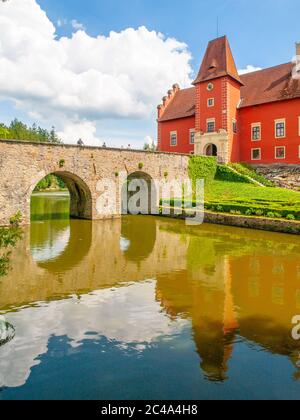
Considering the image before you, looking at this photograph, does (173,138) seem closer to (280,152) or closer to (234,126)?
(234,126)

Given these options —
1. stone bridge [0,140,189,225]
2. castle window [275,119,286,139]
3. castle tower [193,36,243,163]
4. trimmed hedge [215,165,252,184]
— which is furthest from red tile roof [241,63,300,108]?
stone bridge [0,140,189,225]

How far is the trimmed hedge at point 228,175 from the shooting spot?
32.9 meters

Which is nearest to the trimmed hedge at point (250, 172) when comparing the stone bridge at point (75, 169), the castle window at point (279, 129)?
the castle window at point (279, 129)

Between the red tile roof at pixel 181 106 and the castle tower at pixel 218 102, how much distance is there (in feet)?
11.0

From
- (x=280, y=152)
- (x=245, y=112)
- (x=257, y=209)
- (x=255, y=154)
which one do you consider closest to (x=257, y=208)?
(x=257, y=209)

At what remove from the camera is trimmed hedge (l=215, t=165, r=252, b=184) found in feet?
108

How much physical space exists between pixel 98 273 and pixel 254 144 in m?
31.1

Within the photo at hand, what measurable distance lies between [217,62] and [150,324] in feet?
120

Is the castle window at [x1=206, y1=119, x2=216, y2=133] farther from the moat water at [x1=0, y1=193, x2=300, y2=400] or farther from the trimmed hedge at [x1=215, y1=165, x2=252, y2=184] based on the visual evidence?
the moat water at [x1=0, y1=193, x2=300, y2=400]

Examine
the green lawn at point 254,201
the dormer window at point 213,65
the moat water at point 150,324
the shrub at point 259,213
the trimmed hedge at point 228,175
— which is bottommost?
the moat water at point 150,324

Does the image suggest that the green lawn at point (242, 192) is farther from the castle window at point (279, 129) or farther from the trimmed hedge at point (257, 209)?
the castle window at point (279, 129)

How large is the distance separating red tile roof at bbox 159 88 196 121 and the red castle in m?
1.49

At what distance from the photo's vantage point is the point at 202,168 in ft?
110
